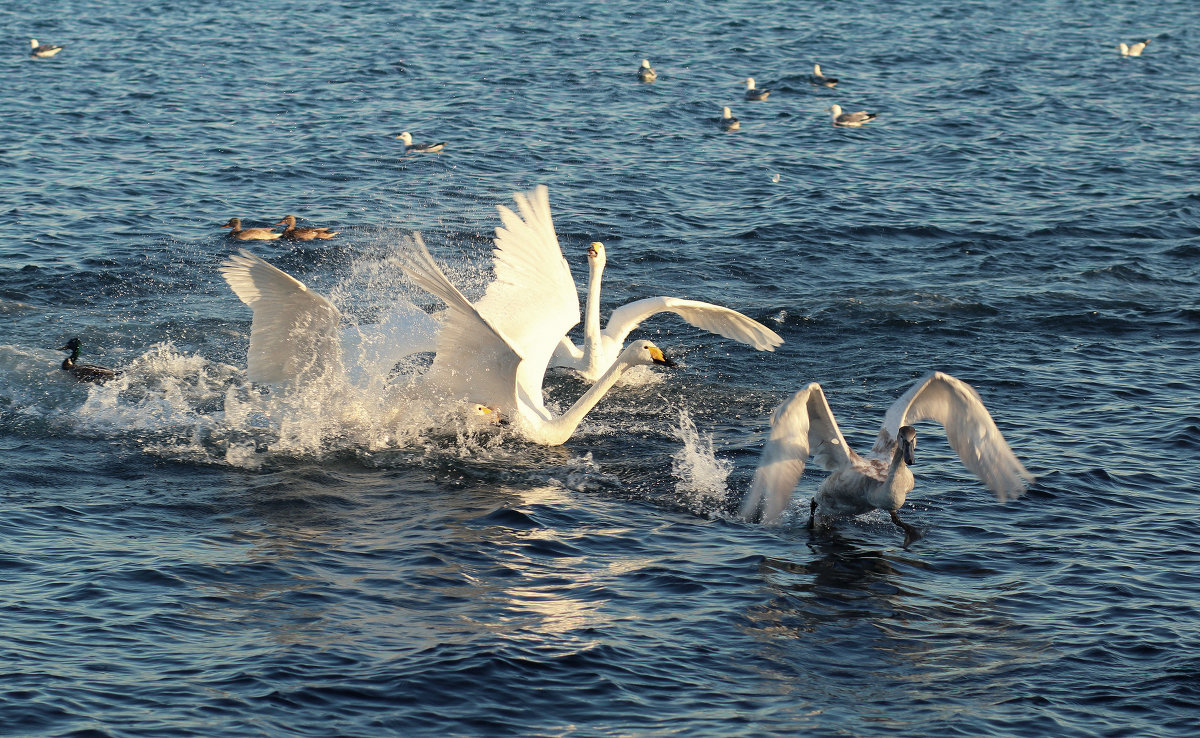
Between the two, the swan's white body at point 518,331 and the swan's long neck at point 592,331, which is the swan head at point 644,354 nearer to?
the swan's white body at point 518,331

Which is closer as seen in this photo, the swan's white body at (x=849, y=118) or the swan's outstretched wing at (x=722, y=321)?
the swan's outstretched wing at (x=722, y=321)

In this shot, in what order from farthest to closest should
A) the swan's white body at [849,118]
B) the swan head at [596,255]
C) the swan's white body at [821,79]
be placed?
1. the swan's white body at [821,79]
2. the swan's white body at [849,118]
3. the swan head at [596,255]

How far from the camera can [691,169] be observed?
2008 centimetres

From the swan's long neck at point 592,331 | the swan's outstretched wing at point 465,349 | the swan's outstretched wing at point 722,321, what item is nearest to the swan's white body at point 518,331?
the swan's outstretched wing at point 465,349

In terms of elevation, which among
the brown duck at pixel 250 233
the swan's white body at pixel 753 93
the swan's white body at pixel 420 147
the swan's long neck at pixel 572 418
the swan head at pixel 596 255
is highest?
the swan's white body at pixel 753 93

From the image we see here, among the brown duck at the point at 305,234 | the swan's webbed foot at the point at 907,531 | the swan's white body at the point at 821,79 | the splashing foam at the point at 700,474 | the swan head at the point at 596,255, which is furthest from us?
the swan's white body at the point at 821,79

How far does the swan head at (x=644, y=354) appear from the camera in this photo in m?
→ 10.7

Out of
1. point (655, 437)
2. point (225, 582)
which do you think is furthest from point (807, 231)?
point (225, 582)

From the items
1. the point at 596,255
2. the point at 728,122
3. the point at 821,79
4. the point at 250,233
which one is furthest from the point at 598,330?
the point at 821,79

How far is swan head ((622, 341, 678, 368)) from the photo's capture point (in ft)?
35.1

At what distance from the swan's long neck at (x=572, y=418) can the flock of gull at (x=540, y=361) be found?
1 centimetres

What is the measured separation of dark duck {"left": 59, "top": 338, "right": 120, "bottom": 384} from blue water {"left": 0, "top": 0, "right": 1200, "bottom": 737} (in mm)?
124

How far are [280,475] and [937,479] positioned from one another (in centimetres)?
507

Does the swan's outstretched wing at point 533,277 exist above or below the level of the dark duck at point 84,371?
above
